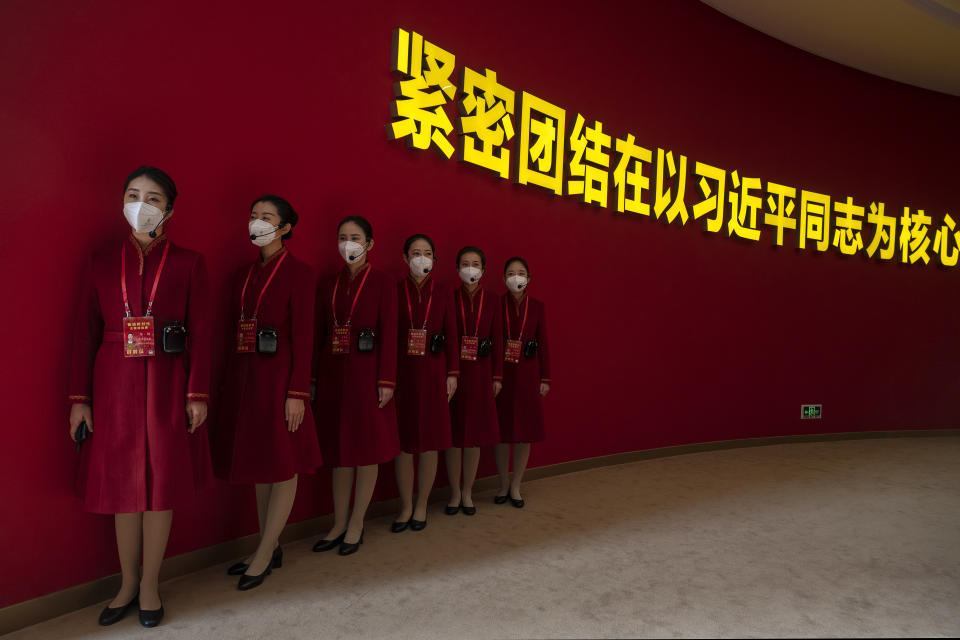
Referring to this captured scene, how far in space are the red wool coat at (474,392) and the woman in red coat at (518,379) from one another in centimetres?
20

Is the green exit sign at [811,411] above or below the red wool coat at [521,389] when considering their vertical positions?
below

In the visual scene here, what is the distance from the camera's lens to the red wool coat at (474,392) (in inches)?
131

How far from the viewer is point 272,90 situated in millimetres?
2678

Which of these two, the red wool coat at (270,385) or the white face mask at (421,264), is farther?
the white face mask at (421,264)

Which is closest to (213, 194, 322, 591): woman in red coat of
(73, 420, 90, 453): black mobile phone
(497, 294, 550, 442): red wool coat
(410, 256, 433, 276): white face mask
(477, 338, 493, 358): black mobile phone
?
(73, 420, 90, 453): black mobile phone

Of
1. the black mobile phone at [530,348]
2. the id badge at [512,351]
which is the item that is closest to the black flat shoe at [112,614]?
the id badge at [512,351]

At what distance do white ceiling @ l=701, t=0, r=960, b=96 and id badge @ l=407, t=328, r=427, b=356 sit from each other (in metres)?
4.11

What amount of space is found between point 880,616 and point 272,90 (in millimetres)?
3230

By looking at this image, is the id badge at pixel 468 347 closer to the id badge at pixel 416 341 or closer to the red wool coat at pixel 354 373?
the id badge at pixel 416 341

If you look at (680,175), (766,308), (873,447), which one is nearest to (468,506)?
(680,175)

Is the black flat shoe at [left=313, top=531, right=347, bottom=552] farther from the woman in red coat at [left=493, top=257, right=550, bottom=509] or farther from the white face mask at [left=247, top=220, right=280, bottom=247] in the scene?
the white face mask at [left=247, top=220, right=280, bottom=247]

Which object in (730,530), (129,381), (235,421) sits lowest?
(730,530)

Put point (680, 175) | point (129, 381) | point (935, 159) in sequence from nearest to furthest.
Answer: point (129, 381)
point (680, 175)
point (935, 159)

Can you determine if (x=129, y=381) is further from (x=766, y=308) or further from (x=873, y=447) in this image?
(x=873, y=447)
